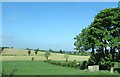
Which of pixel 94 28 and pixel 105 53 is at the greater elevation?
pixel 94 28

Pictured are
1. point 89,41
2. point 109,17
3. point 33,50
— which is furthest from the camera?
point 33,50

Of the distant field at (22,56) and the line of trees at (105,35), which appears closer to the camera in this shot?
the line of trees at (105,35)

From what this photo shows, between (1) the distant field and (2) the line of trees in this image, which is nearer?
(2) the line of trees

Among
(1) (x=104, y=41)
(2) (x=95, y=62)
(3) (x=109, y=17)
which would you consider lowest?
(2) (x=95, y=62)

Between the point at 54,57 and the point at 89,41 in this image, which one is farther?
the point at 54,57

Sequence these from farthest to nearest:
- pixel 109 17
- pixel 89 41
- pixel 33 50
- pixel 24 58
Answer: pixel 33 50
pixel 24 58
pixel 89 41
pixel 109 17

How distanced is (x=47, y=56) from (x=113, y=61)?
198ft

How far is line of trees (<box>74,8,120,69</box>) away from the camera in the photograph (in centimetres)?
3991

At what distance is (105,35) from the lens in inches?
1575

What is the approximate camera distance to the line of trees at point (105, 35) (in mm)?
39906

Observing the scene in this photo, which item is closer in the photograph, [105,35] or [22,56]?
[105,35]

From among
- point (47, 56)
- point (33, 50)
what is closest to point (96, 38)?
point (47, 56)

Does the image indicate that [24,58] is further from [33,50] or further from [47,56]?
[33,50]

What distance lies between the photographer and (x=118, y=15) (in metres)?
40.3
